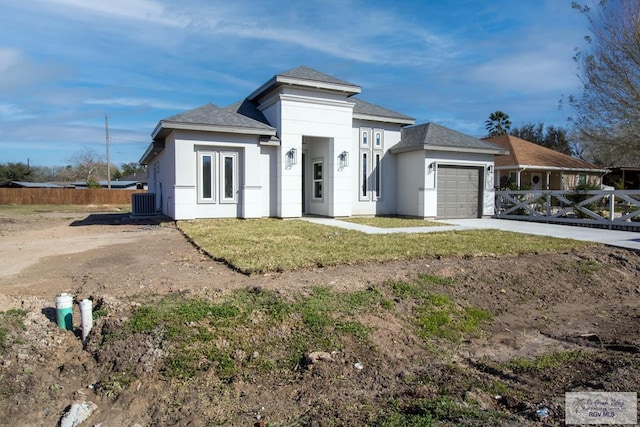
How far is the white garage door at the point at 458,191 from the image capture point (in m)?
17.8

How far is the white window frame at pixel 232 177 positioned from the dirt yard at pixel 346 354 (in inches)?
250

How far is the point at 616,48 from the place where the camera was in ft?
69.5

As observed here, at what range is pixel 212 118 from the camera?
14789 mm

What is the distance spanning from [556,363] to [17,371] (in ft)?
17.4

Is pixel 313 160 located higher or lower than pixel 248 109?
lower

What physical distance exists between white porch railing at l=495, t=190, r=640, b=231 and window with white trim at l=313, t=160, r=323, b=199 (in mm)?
7949

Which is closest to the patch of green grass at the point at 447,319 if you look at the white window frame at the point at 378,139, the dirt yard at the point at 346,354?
the dirt yard at the point at 346,354

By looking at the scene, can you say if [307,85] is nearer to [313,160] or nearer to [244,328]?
[313,160]

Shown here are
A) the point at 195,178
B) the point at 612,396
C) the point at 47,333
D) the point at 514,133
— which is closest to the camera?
the point at 612,396

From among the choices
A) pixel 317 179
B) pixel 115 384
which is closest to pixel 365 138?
pixel 317 179

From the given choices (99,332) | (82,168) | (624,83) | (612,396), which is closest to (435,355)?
(612,396)

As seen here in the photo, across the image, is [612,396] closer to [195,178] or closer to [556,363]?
[556,363]

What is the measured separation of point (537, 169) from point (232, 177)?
2077cm

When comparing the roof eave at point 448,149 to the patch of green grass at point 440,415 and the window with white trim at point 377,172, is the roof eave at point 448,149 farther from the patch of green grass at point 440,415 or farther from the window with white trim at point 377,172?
the patch of green grass at point 440,415
